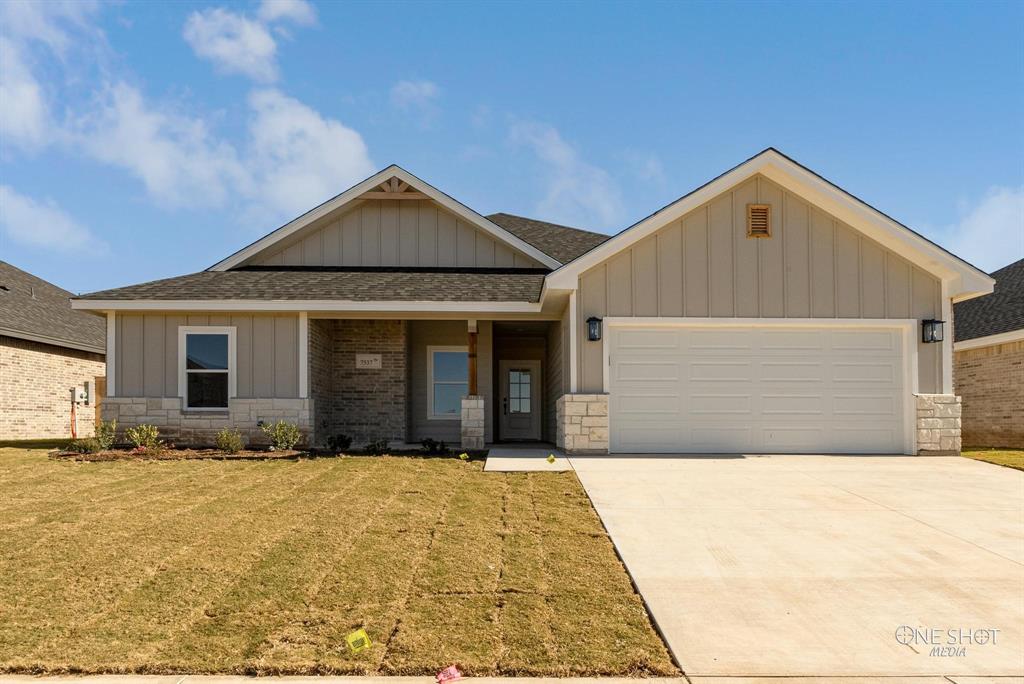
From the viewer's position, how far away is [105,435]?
12.9 m

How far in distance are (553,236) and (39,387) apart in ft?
48.3

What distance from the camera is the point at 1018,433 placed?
54.8ft

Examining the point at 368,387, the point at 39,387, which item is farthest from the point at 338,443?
the point at 39,387

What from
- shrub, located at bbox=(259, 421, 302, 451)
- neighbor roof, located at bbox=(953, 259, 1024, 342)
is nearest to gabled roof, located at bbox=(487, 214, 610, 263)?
shrub, located at bbox=(259, 421, 302, 451)

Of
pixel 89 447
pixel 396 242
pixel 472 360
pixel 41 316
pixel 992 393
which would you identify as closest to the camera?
pixel 89 447

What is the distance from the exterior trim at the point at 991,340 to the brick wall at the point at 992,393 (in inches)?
6.6

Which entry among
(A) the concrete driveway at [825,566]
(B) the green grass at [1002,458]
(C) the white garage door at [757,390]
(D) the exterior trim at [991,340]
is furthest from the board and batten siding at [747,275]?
(D) the exterior trim at [991,340]

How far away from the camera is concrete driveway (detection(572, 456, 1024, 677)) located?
4082 millimetres

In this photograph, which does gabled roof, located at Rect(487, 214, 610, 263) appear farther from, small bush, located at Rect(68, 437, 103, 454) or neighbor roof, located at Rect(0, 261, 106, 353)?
neighbor roof, located at Rect(0, 261, 106, 353)

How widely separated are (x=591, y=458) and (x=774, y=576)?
6.31 metres

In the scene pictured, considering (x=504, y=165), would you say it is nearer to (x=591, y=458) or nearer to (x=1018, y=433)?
(x=591, y=458)

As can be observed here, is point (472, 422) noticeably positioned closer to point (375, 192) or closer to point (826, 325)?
point (375, 192)

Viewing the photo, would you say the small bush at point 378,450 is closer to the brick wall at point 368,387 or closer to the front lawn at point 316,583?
the brick wall at point 368,387

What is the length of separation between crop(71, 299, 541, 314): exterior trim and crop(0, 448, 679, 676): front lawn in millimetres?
5227
